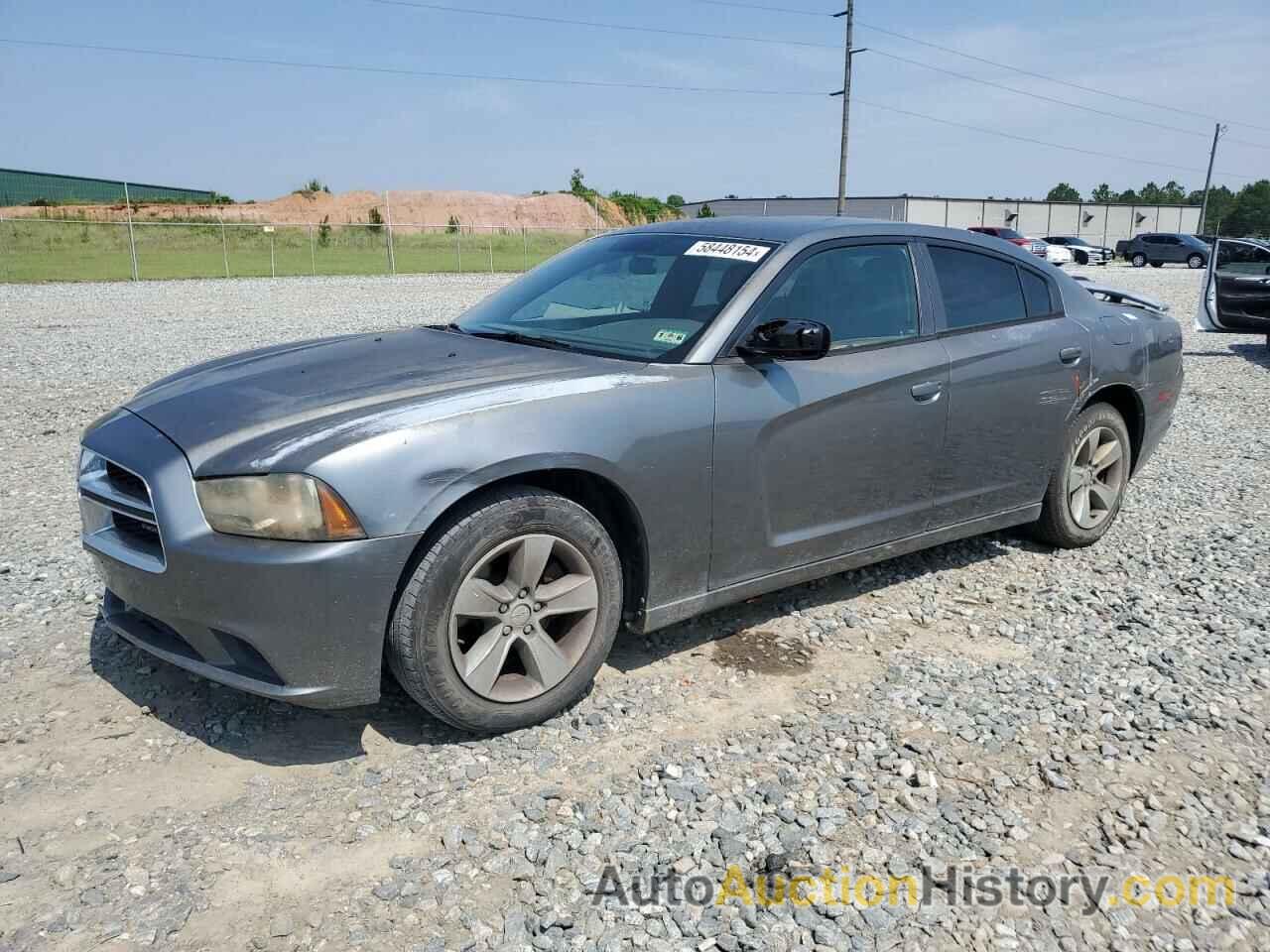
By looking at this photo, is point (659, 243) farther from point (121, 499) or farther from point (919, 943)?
point (919, 943)

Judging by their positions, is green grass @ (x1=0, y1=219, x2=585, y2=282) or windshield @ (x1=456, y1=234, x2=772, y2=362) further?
green grass @ (x1=0, y1=219, x2=585, y2=282)

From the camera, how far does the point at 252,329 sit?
14375 millimetres

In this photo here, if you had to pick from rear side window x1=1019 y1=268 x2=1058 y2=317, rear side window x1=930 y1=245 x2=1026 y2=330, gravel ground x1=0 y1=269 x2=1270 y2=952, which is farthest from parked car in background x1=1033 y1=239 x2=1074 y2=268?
gravel ground x1=0 y1=269 x2=1270 y2=952

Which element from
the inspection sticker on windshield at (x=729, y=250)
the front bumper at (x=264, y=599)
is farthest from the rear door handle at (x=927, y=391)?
the front bumper at (x=264, y=599)

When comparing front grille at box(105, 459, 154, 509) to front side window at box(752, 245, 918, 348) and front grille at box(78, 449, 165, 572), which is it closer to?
front grille at box(78, 449, 165, 572)

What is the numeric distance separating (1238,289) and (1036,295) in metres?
9.55

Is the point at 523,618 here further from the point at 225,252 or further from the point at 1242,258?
the point at 225,252

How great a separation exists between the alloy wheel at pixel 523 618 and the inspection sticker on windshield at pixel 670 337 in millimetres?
912

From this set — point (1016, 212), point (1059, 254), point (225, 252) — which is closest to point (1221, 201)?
point (1016, 212)

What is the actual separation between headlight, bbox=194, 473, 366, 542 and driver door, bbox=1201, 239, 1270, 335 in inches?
501

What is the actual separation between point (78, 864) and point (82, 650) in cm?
144

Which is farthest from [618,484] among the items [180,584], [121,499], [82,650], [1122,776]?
[82,650]

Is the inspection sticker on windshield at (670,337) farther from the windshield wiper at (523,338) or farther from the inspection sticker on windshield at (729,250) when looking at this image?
the inspection sticker on windshield at (729,250)

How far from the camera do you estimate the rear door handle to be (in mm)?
4070
